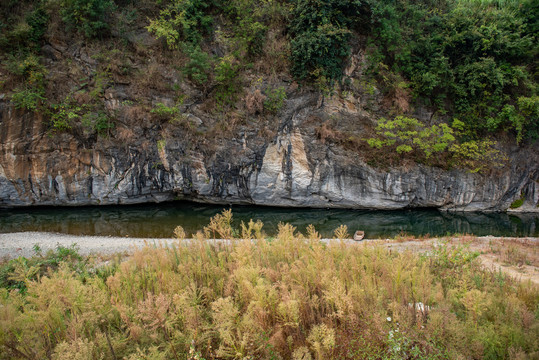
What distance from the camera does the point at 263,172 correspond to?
16047 millimetres

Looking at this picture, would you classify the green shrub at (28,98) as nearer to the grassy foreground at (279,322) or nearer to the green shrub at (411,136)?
the grassy foreground at (279,322)

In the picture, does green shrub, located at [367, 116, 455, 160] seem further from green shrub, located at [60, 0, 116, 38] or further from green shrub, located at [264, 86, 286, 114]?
green shrub, located at [60, 0, 116, 38]

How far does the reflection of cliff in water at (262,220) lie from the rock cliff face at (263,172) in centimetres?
80

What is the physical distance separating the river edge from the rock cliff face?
398cm

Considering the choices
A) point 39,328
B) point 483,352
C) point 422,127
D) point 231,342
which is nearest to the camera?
point 231,342

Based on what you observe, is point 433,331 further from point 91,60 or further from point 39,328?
point 91,60

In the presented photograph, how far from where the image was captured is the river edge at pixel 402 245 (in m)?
7.03

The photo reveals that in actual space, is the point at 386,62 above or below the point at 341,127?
above

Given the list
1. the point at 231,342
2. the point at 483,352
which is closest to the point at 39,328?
the point at 231,342

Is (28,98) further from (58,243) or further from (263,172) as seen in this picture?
(263,172)

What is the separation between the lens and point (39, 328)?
321cm

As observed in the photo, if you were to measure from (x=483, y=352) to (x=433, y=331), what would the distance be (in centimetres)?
53

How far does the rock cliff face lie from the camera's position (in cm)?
1584

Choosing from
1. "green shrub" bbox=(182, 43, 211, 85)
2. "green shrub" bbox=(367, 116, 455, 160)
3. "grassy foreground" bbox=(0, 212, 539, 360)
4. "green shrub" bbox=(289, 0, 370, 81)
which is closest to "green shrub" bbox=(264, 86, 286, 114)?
"green shrub" bbox=(289, 0, 370, 81)
